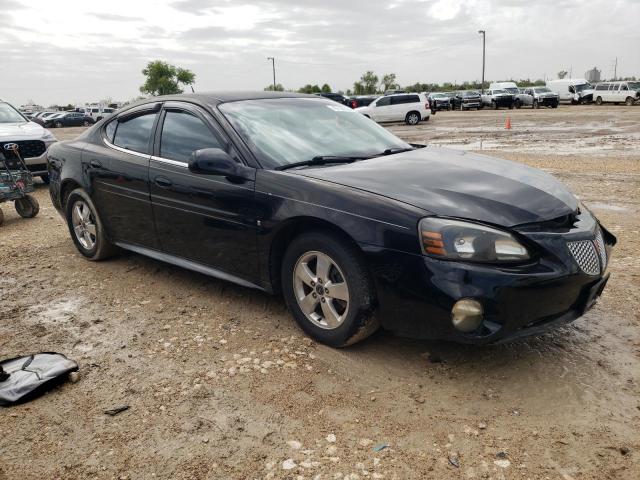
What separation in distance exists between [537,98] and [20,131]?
37.6 m

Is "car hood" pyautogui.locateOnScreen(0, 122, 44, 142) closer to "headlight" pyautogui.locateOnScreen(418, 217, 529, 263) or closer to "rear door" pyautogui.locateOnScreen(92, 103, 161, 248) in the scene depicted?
"rear door" pyautogui.locateOnScreen(92, 103, 161, 248)

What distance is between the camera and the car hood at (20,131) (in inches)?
400

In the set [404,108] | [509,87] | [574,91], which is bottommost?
[404,108]

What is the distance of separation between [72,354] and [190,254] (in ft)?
3.59

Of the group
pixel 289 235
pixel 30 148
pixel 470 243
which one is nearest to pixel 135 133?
pixel 289 235

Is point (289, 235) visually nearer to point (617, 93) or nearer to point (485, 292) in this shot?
point (485, 292)

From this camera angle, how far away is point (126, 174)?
15.4 feet

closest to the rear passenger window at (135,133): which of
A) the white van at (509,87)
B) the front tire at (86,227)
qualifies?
the front tire at (86,227)

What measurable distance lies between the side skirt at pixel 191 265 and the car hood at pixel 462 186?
2.95ft

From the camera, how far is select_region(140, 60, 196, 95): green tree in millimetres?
108000

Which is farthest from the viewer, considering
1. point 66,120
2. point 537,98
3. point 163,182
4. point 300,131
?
point 66,120

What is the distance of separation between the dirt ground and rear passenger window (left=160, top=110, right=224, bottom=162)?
1145 millimetres

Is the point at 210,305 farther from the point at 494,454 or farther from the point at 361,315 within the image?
A: the point at 494,454

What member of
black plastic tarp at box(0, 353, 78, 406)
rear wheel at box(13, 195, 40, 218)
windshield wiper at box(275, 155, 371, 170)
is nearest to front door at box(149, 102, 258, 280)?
windshield wiper at box(275, 155, 371, 170)
